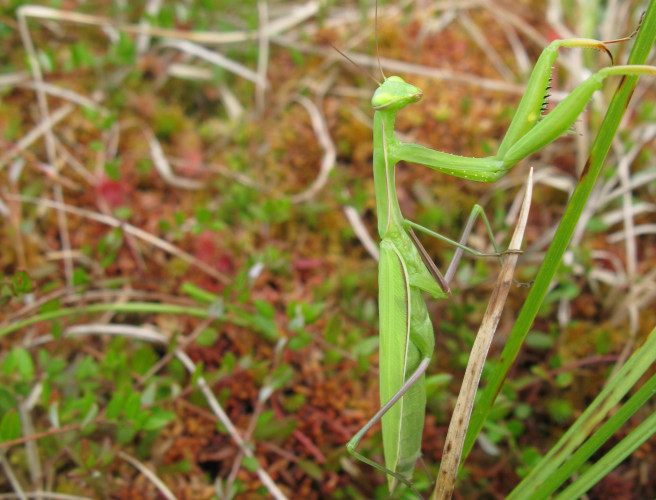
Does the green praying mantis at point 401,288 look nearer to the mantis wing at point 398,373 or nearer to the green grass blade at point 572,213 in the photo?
the mantis wing at point 398,373

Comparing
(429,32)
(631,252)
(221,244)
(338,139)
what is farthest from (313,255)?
(429,32)

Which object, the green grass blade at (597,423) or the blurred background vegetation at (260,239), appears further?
the blurred background vegetation at (260,239)

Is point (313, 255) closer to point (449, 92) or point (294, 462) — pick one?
point (294, 462)

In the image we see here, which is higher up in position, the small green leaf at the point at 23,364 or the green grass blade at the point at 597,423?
the green grass blade at the point at 597,423

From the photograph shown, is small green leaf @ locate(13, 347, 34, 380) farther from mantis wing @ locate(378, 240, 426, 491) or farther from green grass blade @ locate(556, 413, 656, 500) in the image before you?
green grass blade @ locate(556, 413, 656, 500)

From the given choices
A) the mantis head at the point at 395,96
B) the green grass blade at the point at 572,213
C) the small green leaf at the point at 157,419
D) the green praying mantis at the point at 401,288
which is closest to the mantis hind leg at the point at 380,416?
the green praying mantis at the point at 401,288

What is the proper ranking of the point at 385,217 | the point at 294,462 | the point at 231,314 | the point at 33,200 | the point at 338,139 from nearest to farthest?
the point at 385,217
the point at 294,462
the point at 231,314
the point at 33,200
the point at 338,139

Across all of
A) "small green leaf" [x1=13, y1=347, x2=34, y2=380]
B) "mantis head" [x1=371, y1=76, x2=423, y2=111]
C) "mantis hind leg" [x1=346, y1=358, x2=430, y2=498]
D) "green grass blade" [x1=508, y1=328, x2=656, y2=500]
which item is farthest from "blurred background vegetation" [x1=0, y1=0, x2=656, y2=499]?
"mantis head" [x1=371, y1=76, x2=423, y2=111]
